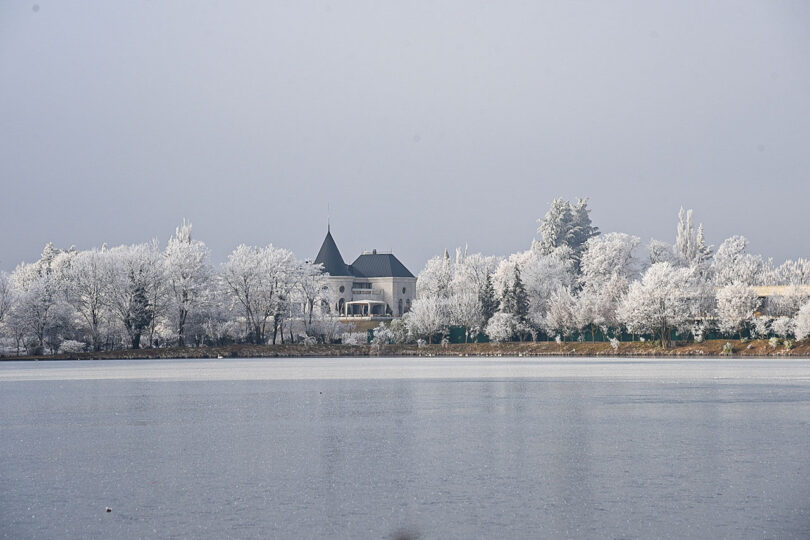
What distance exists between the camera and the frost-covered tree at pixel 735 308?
75.7 meters

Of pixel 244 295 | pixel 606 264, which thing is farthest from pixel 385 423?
pixel 606 264

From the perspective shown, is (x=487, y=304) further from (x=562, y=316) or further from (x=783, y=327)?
(x=783, y=327)

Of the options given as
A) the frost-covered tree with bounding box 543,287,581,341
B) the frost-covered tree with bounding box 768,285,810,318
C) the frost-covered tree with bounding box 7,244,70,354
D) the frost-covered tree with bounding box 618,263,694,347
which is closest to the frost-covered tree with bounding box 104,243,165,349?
the frost-covered tree with bounding box 7,244,70,354

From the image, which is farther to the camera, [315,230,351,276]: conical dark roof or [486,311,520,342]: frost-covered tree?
[315,230,351,276]: conical dark roof

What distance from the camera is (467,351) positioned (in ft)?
269

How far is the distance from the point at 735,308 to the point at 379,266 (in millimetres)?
73900

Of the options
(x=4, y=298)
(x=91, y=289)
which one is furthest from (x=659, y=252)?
(x=4, y=298)

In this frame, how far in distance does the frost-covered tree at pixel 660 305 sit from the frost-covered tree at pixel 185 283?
118ft

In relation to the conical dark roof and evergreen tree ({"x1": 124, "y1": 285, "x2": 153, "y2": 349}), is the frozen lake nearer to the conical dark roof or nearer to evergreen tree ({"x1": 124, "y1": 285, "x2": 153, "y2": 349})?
evergreen tree ({"x1": 124, "y1": 285, "x2": 153, "y2": 349})

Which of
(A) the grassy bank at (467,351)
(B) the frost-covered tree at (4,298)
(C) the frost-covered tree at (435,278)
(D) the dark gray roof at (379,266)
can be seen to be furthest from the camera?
(D) the dark gray roof at (379,266)

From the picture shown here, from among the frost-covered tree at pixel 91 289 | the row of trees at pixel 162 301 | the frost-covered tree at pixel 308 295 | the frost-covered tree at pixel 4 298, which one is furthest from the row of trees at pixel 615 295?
the frost-covered tree at pixel 4 298

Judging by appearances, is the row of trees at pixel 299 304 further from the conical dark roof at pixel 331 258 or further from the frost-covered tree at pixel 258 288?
the conical dark roof at pixel 331 258

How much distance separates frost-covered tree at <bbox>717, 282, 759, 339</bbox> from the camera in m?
75.7

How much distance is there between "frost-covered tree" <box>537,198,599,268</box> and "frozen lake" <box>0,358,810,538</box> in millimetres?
78403
